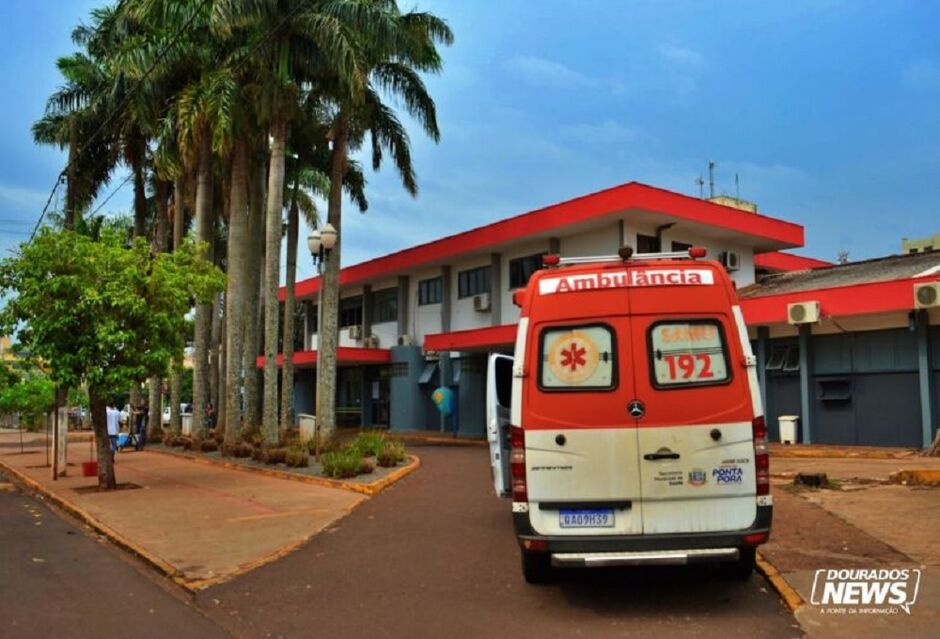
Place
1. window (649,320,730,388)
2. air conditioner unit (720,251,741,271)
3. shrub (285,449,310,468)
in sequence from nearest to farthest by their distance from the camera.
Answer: window (649,320,730,388) < shrub (285,449,310,468) < air conditioner unit (720,251,741,271)

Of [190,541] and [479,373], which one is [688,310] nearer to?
[190,541]

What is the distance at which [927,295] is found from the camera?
17359mm

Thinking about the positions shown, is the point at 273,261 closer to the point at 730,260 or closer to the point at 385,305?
the point at 730,260

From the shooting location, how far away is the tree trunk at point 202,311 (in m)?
23.2

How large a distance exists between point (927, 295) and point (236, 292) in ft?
54.5

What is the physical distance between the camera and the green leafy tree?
547 inches

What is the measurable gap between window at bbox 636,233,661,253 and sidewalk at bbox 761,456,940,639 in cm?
1182

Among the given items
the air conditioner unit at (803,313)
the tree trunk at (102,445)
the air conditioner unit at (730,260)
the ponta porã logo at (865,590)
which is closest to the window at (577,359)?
the ponta porã logo at (865,590)

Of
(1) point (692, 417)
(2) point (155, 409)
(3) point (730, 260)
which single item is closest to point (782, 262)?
(3) point (730, 260)

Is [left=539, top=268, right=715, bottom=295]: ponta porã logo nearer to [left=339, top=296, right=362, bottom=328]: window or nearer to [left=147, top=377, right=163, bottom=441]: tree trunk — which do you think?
[left=147, top=377, right=163, bottom=441]: tree trunk

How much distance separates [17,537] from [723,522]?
9.23 metres

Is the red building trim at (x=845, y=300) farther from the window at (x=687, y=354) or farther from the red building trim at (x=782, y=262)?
the window at (x=687, y=354)

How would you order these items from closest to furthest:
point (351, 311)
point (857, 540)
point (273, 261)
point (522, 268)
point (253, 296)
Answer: point (857, 540) → point (273, 261) → point (253, 296) → point (522, 268) → point (351, 311)

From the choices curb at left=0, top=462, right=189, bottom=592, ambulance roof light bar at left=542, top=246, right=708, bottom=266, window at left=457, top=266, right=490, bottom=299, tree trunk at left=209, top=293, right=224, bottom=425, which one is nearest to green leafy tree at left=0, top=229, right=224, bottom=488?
curb at left=0, top=462, right=189, bottom=592
